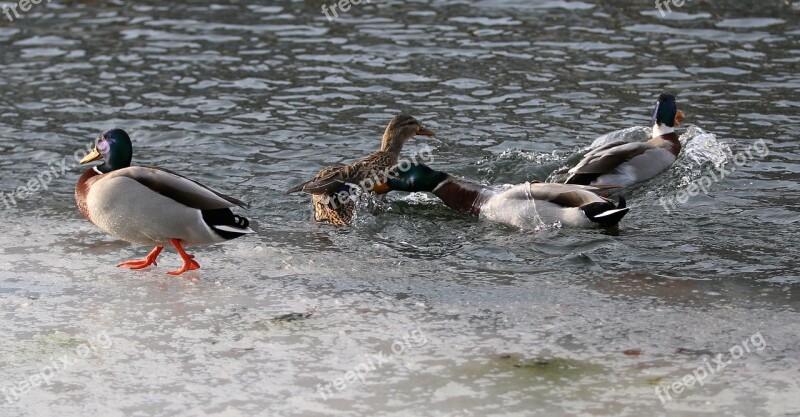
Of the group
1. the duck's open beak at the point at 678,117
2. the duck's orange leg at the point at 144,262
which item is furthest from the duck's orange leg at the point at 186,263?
the duck's open beak at the point at 678,117

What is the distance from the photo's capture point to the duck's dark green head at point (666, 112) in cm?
951

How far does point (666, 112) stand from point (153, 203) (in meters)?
4.73

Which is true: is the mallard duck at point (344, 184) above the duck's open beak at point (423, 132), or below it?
below

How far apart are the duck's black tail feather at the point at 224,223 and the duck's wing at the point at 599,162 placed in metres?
2.94

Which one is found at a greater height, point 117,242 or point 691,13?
point 691,13

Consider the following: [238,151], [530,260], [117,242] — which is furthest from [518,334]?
[238,151]

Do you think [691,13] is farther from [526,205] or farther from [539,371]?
[539,371]

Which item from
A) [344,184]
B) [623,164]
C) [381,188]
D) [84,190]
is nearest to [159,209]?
[84,190]

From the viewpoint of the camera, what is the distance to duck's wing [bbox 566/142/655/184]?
8703 mm

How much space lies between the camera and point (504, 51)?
12.1 metres

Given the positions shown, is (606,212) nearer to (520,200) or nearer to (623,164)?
(520,200)

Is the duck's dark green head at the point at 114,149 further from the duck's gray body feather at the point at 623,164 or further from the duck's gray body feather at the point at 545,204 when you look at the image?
the duck's gray body feather at the point at 623,164

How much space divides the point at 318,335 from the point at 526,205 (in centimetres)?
266

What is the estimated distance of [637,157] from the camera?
9055mm
